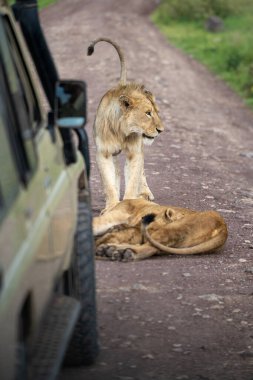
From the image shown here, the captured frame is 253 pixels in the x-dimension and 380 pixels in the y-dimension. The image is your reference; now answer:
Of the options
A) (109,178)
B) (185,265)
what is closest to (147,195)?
(109,178)

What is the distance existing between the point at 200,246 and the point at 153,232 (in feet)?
1.04

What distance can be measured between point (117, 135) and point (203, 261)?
1525 millimetres

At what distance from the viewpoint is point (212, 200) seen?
10.1m

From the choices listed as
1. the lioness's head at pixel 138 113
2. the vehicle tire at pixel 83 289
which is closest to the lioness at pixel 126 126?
the lioness's head at pixel 138 113

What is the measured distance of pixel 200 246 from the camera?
7.52m

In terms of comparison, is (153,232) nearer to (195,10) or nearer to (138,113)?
(138,113)

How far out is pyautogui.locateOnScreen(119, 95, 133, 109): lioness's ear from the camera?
870 centimetres

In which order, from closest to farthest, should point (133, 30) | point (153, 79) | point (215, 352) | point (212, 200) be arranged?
point (215, 352)
point (212, 200)
point (153, 79)
point (133, 30)

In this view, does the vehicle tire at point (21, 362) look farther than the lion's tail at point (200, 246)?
No

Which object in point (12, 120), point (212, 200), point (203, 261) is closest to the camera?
point (12, 120)

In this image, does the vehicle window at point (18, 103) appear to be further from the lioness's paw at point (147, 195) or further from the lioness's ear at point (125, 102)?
the lioness's paw at point (147, 195)

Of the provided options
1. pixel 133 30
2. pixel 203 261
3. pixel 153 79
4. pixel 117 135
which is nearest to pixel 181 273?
pixel 203 261

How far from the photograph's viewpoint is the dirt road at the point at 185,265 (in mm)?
5625

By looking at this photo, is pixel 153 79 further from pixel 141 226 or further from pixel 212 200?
pixel 141 226
